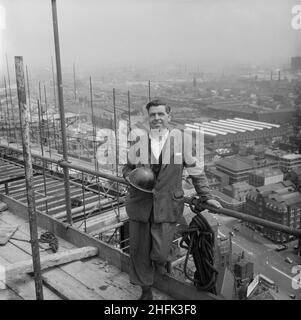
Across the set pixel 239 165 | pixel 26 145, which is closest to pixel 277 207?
pixel 239 165

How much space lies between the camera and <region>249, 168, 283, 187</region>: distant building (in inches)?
651

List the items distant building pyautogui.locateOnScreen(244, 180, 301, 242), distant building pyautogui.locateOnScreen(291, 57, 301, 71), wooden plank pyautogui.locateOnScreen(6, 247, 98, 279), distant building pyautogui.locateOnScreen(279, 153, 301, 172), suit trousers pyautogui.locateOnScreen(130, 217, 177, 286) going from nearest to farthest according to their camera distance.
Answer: suit trousers pyautogui.locateOnScreen(130, 217, 177, 286), wooden plank pyautogui.locateOnScreen(6, 247, 98, 279), distant building pyautogui.locateOnScreen(244, 180, 301, 242), distant building pyautogui.locateOnScreen(291, 57, 301, 71), distant building pyautogui.locateOnScreen(279, 153, 301, 172)

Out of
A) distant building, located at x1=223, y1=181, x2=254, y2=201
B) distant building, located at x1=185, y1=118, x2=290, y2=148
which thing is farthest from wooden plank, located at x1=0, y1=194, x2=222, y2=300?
distant building, located at x1=223, y1=181, x2=254, y2=201

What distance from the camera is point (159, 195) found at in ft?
8.48

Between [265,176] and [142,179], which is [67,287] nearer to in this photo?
[142,179]

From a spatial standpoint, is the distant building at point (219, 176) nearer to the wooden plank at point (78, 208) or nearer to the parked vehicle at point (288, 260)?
the parked vehicle at point (288, 260)

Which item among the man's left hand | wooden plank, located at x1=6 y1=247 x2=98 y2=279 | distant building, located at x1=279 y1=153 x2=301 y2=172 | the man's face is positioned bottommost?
distant building, located at x1=279 y1=153 x2=301 y2=172

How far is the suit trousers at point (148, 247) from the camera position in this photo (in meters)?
2.65

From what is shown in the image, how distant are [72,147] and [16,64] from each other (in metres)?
14.9

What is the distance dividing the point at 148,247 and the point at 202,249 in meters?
0.36

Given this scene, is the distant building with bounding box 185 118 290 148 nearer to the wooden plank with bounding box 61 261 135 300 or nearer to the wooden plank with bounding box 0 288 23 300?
the wooden plank with bounding box 61 261 135 300

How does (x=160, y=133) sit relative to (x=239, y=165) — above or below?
above

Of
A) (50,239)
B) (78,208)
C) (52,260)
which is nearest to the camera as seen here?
(52,260)

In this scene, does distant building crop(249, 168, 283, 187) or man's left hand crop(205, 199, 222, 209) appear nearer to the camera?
man's left hand crop(205, 199, 222, 209)
